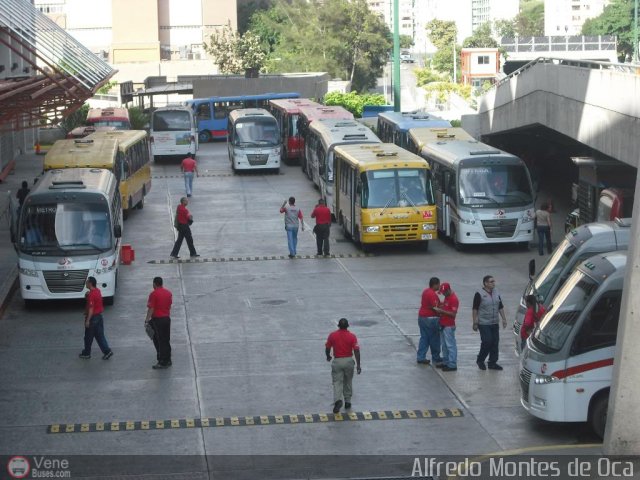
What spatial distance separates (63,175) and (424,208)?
866 centimetres

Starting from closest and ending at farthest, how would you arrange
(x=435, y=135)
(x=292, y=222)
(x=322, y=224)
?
(x=292, y=222) → (x=322, y=224) → (x=435, y=135)

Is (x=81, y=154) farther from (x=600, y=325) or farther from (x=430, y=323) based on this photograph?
(x=600, y=325)

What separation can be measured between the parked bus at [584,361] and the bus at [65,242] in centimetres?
1106

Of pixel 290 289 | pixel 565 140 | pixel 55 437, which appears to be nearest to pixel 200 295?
pixel 290 289

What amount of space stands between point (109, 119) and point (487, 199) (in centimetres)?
2714

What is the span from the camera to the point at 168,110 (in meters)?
52.3

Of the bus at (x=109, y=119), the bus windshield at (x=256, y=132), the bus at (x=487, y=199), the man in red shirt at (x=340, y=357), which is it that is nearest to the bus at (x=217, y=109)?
the bus at (x=109, y=119)

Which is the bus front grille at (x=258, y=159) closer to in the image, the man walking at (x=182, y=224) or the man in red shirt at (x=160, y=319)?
the man walking at (x=182, y=224)

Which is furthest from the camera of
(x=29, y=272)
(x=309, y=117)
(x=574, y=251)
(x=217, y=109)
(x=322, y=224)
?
(x=217, y=109)

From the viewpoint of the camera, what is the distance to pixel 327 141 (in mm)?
38656

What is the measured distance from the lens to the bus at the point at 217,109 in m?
61.6

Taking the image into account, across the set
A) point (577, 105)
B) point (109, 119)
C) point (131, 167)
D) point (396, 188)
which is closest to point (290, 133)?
point (109, 119)

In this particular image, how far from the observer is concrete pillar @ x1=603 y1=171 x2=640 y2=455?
13766 mm

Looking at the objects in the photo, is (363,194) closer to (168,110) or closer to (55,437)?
(55,437)
